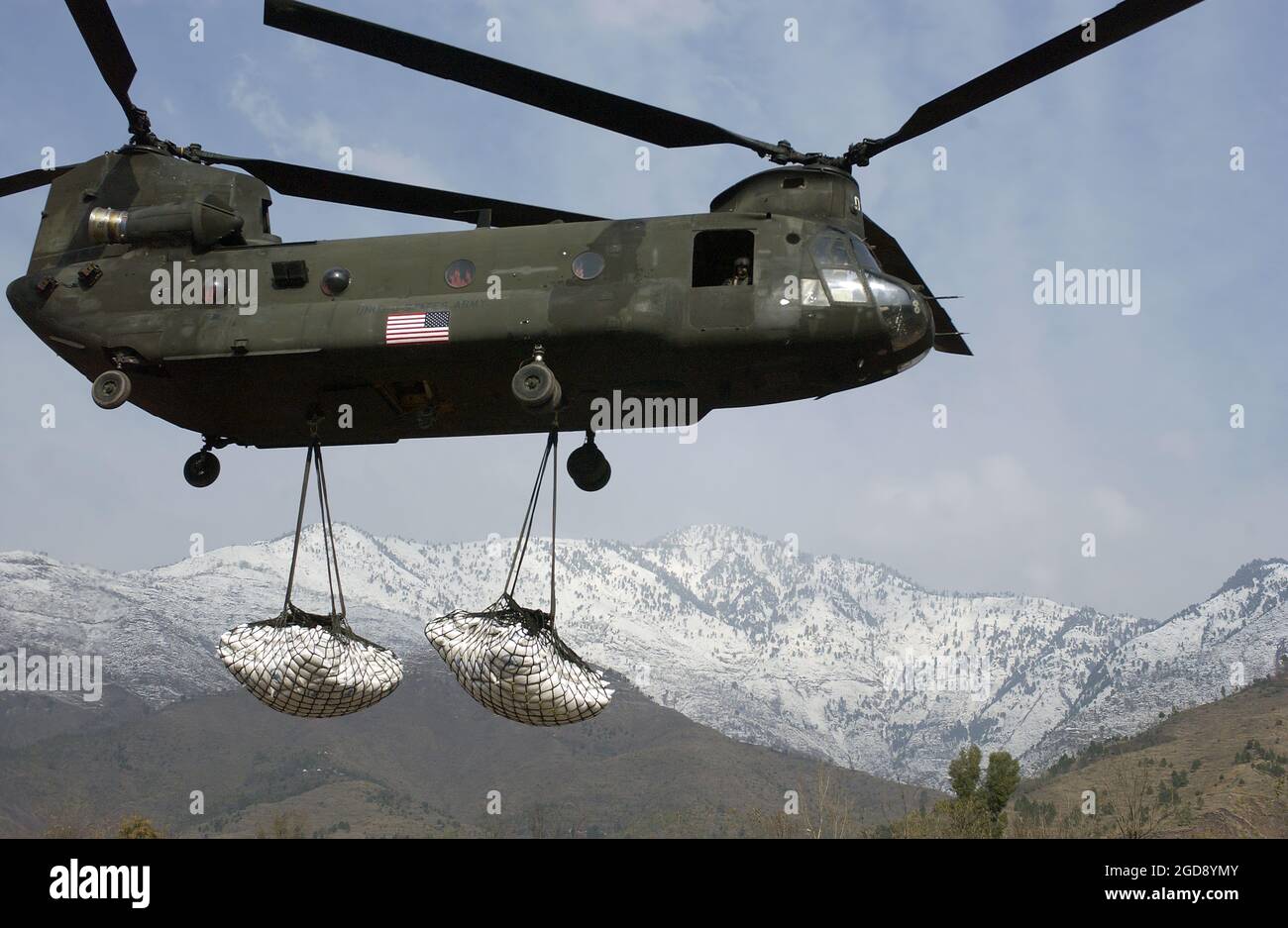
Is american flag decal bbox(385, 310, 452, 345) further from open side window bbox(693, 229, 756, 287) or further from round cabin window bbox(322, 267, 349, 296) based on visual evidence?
open side window bbox(693, 229, 756, 287)

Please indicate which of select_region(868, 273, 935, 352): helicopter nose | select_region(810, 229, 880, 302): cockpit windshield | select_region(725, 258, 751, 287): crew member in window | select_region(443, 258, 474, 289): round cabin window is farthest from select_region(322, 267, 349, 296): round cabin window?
select_region(868, 273, 935, 352): helicopter nose

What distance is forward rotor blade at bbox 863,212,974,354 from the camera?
14.4 meters

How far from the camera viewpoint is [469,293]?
510 inches

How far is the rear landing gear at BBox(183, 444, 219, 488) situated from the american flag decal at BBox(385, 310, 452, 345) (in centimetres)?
302

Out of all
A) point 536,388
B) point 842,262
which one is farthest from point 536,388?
point 842,262

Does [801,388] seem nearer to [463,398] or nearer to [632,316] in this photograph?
[632,316]

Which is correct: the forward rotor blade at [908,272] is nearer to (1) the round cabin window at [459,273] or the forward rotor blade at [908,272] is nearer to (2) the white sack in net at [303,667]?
(1) the round cabin window at [459,273]

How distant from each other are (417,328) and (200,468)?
3394 millimetres

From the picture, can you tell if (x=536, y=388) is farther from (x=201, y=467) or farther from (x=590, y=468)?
(x=201, y=467)

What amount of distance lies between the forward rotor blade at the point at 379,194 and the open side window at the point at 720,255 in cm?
165

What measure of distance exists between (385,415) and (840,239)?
476 cm

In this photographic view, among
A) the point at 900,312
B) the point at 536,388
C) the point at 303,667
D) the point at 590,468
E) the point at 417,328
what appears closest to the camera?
the point at 303,667

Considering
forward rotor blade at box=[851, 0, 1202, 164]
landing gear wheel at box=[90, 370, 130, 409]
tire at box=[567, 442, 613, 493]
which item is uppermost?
forward rotor blade at box=[851, 0, 1202, 164]
